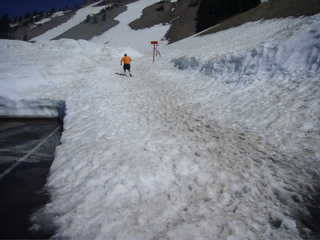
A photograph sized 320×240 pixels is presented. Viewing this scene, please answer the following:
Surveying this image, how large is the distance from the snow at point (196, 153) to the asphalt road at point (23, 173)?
0.23 metres

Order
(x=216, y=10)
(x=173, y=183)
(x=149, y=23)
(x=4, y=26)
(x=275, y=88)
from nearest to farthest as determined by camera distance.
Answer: (x=173, y=183)
(x=275, y=88)
(x=216, y=10)
(x=4, y=26)
(x=149, y=23)

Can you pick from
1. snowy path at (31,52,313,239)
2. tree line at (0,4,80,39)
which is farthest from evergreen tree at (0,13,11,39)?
snowy path at (31,52,313,239)

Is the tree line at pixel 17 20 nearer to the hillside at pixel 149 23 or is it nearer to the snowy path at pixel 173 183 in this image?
the hillside at pixel 149 23

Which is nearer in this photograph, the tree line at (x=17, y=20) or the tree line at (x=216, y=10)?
the tree line at (x=216, y=10)

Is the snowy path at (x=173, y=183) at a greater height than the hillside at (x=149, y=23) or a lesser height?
lesser

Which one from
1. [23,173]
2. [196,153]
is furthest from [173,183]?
[23,173]

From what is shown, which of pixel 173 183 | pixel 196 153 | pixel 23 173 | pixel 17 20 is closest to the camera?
pixel 173 183

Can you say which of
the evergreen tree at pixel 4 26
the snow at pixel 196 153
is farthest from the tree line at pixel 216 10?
the evergreen tree at pixel 4 26

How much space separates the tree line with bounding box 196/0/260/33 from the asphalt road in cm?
4988

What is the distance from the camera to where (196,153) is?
14.8 ft

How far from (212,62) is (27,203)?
11.1 metres

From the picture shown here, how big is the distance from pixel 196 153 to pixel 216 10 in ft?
176

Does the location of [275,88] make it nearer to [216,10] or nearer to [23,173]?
[23,173]

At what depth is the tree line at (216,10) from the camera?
44003 mm
